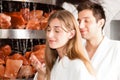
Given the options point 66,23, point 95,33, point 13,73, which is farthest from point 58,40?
point 13,73

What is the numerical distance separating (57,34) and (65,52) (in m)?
0.06

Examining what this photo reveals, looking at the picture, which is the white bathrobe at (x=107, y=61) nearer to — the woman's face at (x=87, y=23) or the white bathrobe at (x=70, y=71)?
the woman's face at (x=87, y=23)

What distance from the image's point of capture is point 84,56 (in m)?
0.99

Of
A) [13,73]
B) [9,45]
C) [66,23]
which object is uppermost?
[66,23]

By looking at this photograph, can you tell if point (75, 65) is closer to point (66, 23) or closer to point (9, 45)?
point (66, 23)

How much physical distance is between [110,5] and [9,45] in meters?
0.63

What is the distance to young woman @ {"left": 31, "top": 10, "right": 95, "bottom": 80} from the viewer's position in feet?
3.15

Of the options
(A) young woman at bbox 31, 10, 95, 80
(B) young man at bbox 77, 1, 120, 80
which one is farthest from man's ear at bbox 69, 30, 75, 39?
(B) young man at bbox 77, 1, 120, 80

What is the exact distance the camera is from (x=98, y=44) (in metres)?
1.27

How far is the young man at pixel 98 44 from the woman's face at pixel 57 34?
15 centimetres

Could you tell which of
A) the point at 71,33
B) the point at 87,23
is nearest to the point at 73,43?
the point at 71,33

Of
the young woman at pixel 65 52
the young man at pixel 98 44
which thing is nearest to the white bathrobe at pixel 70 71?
the young woman at pixel 65 52

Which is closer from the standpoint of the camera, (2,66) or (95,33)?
(95,33)

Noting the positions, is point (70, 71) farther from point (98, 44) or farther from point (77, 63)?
point (98, 44)
